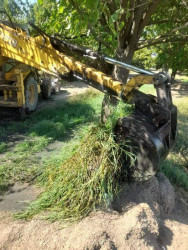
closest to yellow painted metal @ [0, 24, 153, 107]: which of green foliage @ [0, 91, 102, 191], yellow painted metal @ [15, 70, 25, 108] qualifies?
green foliage @ [0, 91, 102, 191]

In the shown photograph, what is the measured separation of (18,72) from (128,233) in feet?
17.2

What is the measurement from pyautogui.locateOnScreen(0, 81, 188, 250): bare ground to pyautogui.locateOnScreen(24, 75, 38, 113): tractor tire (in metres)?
4.13

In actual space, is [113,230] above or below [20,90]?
below

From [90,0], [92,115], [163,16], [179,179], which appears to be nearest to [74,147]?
[90,0]

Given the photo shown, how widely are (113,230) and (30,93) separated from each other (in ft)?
20.0

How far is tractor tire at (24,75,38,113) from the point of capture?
24.0 feet

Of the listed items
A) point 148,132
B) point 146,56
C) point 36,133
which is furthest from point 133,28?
point 146,56

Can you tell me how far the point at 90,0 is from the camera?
235cm

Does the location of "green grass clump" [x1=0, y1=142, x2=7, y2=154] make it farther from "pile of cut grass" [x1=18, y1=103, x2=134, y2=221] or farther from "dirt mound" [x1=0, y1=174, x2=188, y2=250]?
"dirt mound" [x1=0, y1=174, x2=188, y2=250]

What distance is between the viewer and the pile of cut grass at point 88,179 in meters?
2.94

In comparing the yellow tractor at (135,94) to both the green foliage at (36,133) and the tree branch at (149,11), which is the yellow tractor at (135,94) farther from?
the tree branch at (149,11)

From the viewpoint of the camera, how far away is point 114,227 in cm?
275

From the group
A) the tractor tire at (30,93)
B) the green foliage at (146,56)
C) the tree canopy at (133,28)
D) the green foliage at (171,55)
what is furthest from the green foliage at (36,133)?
the green foliage at (146,56)

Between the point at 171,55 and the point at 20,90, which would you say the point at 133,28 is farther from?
the point at 20,90
